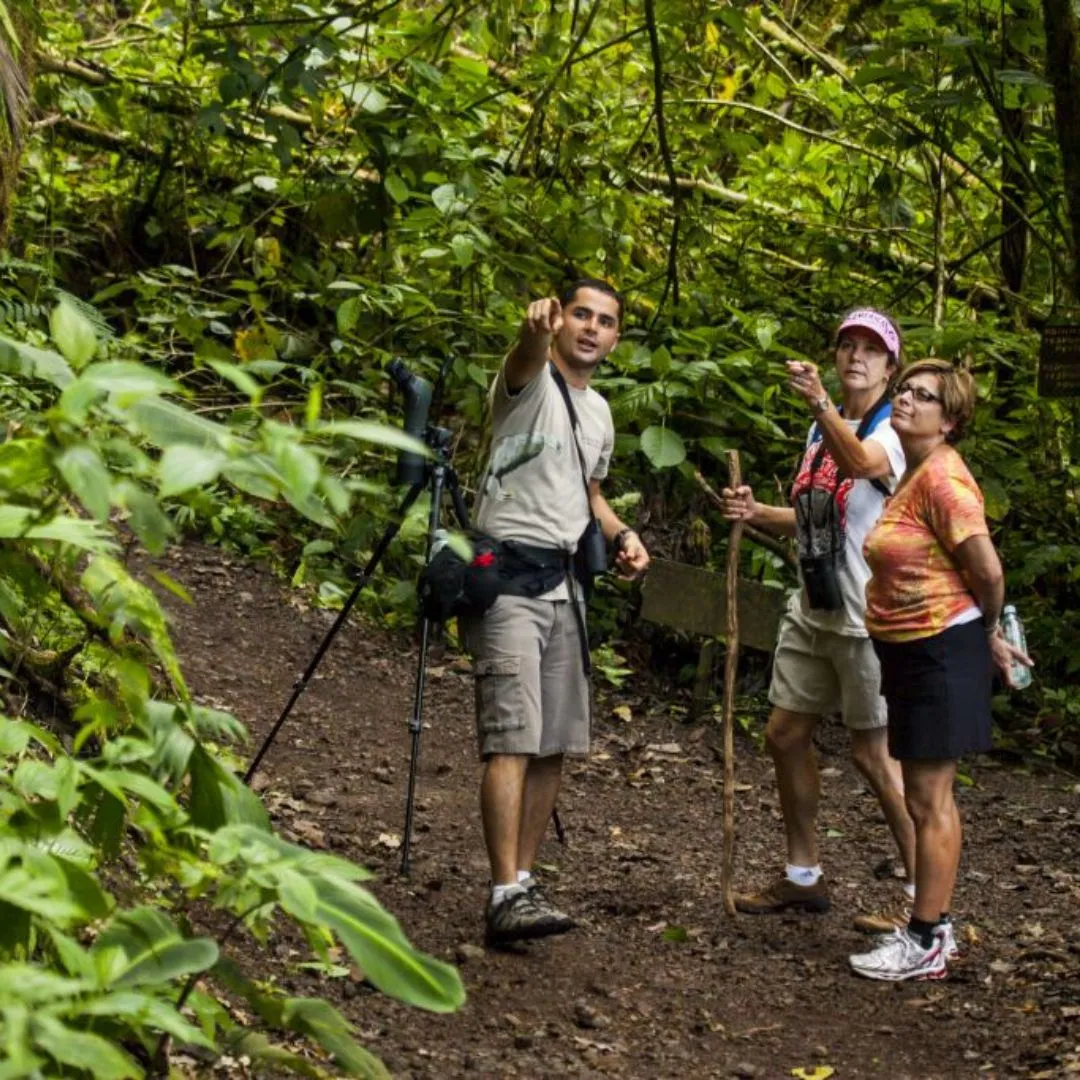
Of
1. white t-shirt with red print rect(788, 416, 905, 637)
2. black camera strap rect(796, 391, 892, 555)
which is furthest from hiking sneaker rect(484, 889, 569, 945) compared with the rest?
black camera strap rect(796, 391, 892, 555)

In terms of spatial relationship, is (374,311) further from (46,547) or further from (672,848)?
(46,547)

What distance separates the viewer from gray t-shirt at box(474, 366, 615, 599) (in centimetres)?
524

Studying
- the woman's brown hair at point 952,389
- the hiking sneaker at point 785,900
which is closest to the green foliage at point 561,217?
the woman's brown hair at point 952,389

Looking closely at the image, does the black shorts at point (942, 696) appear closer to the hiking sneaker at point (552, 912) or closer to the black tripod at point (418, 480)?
the hiking sneaker at point (552, 912)

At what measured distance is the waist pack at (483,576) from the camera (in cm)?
512

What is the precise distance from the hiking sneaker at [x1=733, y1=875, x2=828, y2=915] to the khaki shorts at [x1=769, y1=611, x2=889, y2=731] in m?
0.64

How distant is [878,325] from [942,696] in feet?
4.26

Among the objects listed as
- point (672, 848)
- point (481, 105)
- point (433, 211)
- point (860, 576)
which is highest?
point (481, 105)

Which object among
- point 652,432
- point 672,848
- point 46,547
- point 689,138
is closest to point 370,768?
point 672,848

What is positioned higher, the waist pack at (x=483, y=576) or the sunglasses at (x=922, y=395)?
the sunglasses at (x=922, y=395)

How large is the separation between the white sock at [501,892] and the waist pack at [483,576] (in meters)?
0.81

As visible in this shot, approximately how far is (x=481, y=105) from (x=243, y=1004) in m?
5.28

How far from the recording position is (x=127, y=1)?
33.5ft

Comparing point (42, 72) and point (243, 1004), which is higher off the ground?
point (42, 72)
